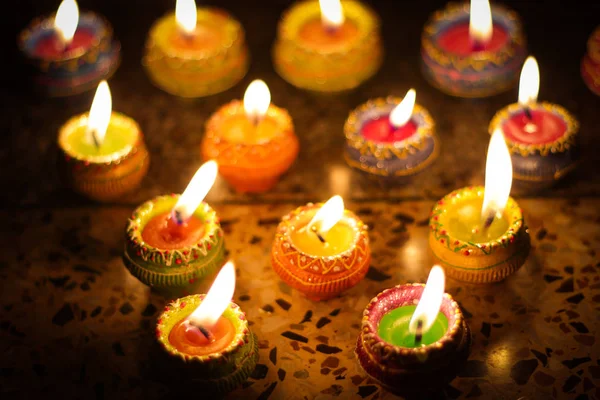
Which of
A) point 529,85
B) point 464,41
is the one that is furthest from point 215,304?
point 464,41

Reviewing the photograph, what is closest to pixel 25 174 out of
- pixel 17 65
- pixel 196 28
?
pixel 17 65

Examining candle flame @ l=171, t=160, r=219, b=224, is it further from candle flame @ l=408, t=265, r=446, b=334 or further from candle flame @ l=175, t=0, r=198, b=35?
candle flame @ l=175, t=0, r=198, b=35

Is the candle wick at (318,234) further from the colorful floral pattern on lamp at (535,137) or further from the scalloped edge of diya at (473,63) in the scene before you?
the scalloped edge of diya at (473,63)

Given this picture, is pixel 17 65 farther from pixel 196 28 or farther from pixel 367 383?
pixel 367 383

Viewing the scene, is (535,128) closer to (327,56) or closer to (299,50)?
(327,56)

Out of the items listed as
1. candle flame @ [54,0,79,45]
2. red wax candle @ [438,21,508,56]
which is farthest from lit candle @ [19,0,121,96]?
red wax candle @ [438,21,508,56]

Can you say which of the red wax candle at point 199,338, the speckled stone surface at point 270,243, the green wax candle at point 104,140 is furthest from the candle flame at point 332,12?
the red wax candle at point 199,338
